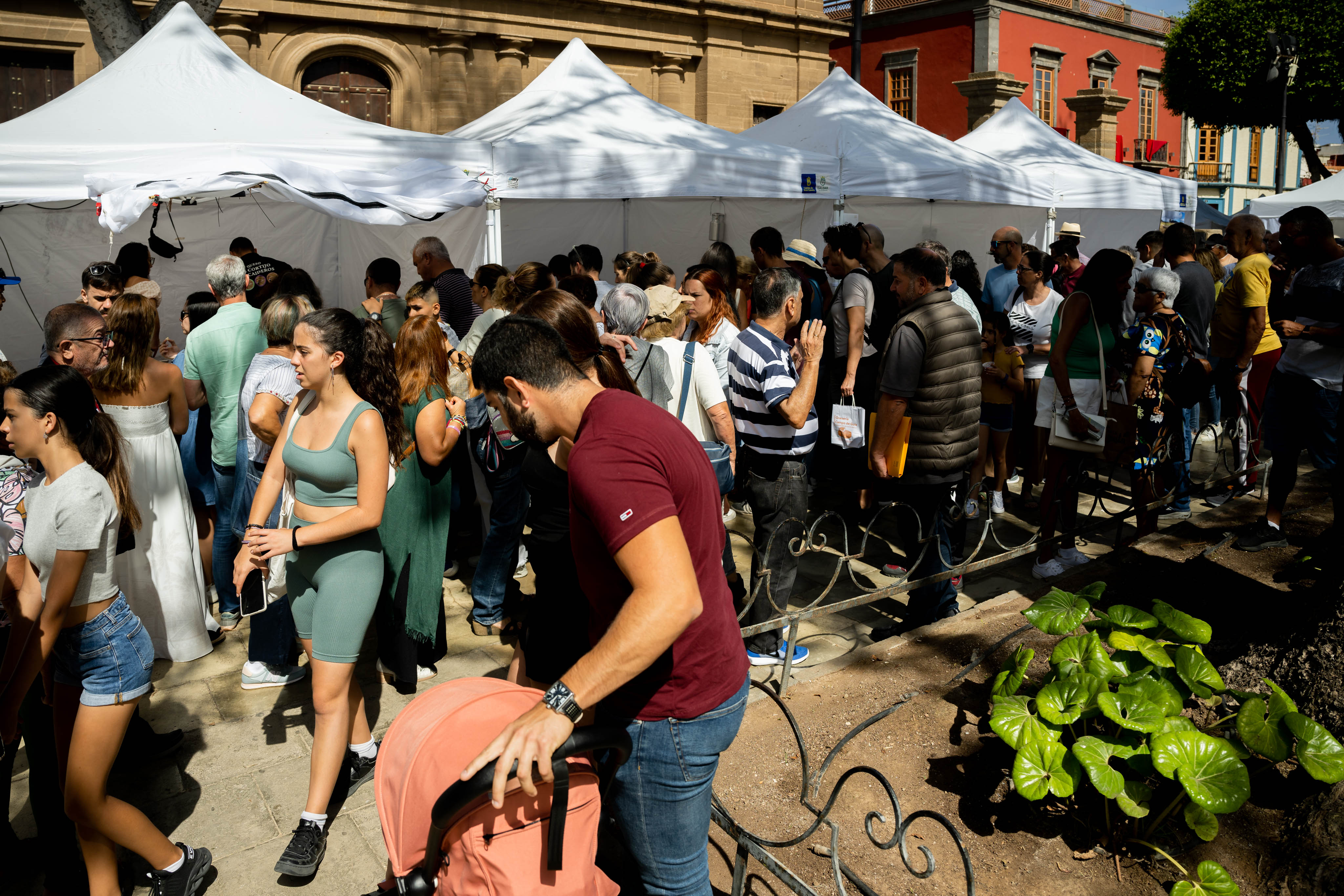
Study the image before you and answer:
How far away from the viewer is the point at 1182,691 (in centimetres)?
287

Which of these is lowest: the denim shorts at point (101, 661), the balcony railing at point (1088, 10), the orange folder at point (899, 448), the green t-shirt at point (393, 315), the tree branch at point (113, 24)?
the denim shorts at point (101, 661)

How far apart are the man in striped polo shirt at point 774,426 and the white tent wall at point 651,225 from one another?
6236 millimetres

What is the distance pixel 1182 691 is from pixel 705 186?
6008 mm

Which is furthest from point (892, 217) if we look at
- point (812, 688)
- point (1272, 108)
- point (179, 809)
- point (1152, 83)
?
point (1152, 83)

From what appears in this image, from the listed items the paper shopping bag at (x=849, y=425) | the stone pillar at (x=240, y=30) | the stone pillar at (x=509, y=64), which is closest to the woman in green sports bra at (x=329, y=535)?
the paper shopping bag at (x=849, y=425)

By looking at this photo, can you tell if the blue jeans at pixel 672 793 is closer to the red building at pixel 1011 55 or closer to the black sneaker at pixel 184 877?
the black sneaker at pixel 184 877

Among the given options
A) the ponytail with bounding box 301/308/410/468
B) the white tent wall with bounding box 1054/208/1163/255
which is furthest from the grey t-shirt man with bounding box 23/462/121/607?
the white tent wall with bounding box 1054/208/1163/255

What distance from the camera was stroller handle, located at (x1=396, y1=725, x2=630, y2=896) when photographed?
1.62 m

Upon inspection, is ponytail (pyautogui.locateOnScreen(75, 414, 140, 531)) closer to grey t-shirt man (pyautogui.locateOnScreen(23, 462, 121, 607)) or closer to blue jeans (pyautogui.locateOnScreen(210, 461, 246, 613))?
grey t-shirt man (pyautogui.locateOnScreen(23, 462, 121, 607))

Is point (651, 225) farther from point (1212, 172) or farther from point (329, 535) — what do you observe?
point (1212, 172)

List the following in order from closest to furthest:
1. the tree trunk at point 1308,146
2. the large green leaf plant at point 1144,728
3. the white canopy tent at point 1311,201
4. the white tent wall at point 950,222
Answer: the large green leaf plant at point 1144,728 → the white tent wall at point 950,222 → the white canopy tent at point 1311,201 → the tree trunk at point 1308,146

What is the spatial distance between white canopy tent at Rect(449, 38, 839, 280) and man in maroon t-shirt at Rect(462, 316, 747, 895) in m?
5.46

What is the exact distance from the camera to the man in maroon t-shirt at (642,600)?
170cm

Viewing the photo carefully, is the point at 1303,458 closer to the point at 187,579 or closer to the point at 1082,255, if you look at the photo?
the point at 1082,255
